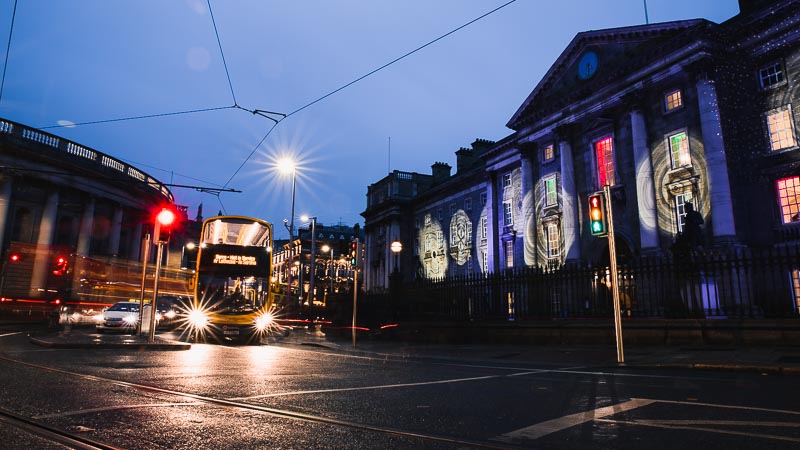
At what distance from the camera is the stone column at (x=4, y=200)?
37219mm

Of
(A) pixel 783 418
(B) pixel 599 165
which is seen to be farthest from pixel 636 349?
(B) pixel 599 165

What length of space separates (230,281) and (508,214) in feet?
90.9

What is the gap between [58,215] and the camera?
4338cm

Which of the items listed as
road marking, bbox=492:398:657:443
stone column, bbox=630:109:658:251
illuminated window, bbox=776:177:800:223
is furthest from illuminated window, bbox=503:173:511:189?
road marking, bbox=492:398:657:443

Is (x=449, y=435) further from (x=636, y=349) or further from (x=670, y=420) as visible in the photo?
(x=636, y=349)

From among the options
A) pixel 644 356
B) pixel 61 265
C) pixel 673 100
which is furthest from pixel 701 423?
pixel 61 265

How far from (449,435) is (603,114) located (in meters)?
31.0

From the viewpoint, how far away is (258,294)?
763 inches

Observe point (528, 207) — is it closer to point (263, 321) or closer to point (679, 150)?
point (679, 150)

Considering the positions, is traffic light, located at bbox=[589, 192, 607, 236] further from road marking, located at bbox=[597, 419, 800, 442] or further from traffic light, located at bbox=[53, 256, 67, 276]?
traffic light, located at bbox=[53, 256, 67, 276]

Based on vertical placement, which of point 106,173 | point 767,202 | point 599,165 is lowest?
point 767,202

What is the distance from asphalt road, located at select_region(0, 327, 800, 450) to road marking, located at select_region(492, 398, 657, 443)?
0.01 metres

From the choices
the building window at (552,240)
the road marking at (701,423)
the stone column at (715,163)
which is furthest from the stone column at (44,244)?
the stone column at (715,163)

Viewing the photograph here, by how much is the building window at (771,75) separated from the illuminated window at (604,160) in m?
8.24
